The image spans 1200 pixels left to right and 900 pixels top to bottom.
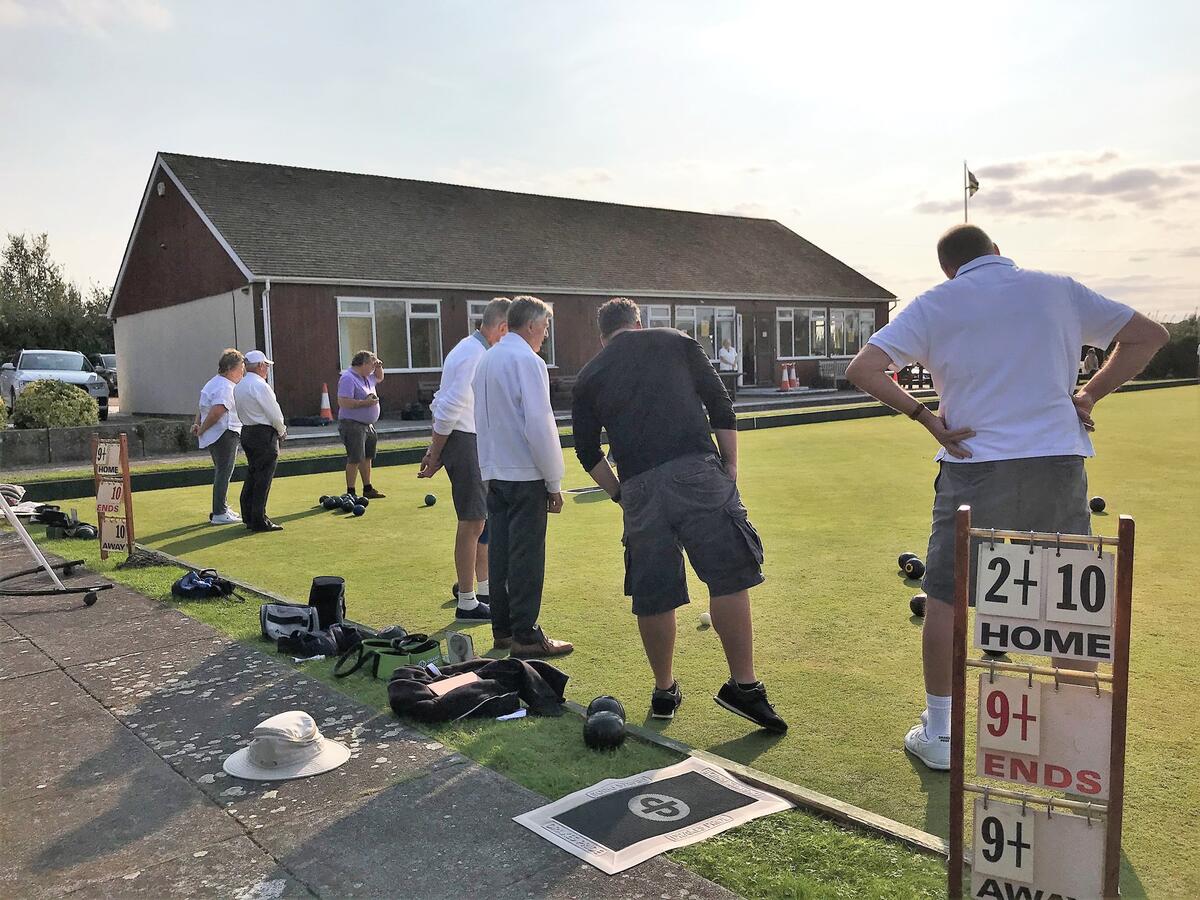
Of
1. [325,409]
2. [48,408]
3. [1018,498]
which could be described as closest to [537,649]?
[1018,498]

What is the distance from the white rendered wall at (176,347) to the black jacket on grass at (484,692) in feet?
60.2

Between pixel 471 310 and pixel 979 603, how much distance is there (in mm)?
22637

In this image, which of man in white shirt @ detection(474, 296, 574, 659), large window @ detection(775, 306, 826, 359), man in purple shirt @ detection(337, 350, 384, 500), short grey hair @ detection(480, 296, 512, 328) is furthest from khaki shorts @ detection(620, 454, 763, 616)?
large window @ detection(775, 306, 826, 359)

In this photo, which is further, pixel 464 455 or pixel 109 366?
pixel 109 366

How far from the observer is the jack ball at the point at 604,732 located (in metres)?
3.49

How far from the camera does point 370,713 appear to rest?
4023 mm

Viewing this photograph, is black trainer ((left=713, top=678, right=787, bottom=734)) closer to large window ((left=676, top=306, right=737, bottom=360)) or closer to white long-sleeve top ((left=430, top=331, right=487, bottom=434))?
white long-sleeve top ((left=430, top=331, right=487, bottom=434))

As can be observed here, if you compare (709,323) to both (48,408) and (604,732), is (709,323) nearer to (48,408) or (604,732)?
(48,408)

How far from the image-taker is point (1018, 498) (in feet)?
10.3

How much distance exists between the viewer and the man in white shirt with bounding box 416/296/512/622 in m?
5.70

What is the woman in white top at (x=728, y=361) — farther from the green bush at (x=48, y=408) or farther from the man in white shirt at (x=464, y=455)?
the man in white shirt at (x=464, y=455)

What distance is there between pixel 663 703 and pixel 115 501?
213 inches

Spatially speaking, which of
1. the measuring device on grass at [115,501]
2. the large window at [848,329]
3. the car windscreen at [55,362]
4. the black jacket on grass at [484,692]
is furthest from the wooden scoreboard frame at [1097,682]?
the large window at [848,329]

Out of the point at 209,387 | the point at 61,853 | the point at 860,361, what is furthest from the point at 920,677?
the point at 209,387
